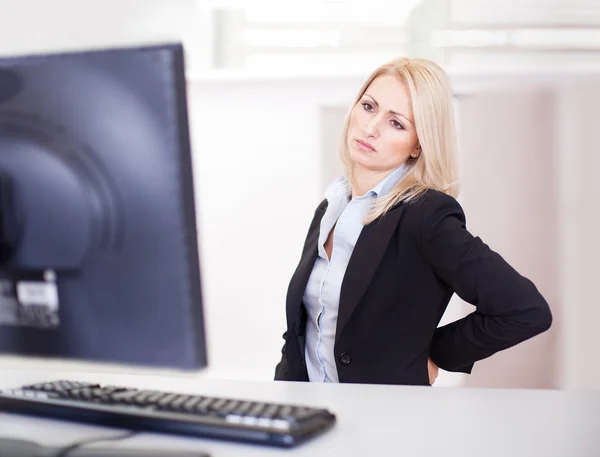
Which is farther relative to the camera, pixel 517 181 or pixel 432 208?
pixel 517 181

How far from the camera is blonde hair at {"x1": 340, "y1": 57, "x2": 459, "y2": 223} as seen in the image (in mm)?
1727

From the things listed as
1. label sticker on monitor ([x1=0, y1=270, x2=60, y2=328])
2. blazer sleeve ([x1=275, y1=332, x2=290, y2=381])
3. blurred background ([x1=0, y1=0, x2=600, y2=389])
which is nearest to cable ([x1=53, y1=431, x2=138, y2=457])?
label sticker on monitor ([x1=0, y1=270, x2=60, y2=328])

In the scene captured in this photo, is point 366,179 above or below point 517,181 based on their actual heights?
above

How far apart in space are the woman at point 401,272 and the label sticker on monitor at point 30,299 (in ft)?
2.91

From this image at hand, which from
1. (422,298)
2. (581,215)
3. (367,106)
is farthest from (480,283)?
(581,215)

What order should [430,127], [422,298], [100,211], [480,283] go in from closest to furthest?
[100,211], [480,283], [422,298], [430,127]

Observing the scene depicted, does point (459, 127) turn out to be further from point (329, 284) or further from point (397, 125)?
point (329, 284)

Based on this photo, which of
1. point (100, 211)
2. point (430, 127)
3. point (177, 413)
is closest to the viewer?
point (100, 211)

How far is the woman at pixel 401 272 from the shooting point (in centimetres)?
151

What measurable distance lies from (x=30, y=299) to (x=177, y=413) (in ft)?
0.69

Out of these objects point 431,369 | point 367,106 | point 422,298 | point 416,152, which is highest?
point 367,106

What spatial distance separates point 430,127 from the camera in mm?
1734

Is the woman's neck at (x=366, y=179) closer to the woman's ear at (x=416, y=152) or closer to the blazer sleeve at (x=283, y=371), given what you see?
the woman's ear at (x=416, y=152)

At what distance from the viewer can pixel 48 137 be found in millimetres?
697
